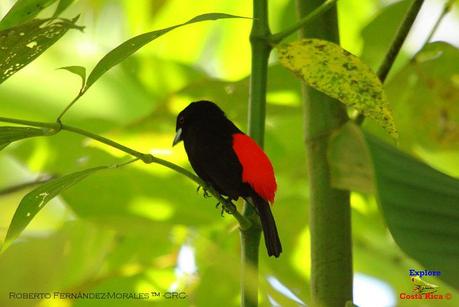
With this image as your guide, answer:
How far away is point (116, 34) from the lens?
1422 mm

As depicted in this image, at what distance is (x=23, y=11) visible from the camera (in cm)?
90

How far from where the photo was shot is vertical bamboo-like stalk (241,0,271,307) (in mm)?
797

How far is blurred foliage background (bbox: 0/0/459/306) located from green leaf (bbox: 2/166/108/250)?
0.57 ft

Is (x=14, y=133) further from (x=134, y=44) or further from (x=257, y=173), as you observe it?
(x=257, y=173)

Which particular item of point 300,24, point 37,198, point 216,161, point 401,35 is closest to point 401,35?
point 401,35

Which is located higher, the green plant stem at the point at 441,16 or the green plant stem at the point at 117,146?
the green plant stem at the point at 441,16

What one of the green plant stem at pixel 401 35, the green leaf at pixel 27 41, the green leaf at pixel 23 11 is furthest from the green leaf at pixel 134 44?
the green plant stem at pixel 401 35

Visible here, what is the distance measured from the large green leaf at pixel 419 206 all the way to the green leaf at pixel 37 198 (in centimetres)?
31

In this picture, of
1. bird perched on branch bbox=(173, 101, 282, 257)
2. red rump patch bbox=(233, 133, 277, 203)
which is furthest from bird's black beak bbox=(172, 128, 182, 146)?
red rump patch bbox=(233, 133, 277, 203)

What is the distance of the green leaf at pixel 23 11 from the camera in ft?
2.91

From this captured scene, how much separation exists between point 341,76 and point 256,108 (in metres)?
0.12

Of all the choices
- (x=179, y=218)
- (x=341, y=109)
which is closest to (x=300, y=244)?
(x=179, y=218)

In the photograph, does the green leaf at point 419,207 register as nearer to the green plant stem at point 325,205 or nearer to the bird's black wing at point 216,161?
the green plant stem at point 325,205

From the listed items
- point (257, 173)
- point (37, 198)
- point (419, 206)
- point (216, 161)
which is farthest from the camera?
point (216, 161)
